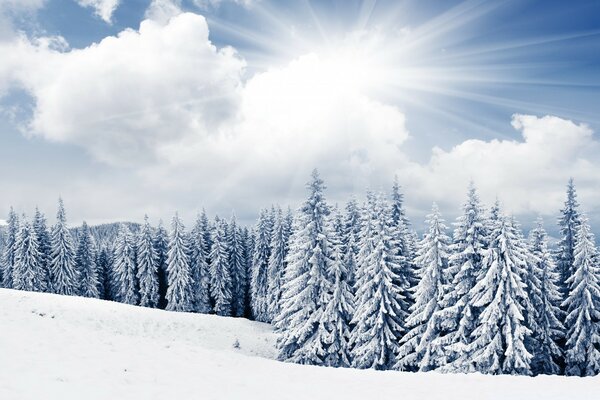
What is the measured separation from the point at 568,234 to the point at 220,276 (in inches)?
1732

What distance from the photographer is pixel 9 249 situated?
60.3m

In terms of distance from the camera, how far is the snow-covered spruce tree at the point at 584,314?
2745 cm

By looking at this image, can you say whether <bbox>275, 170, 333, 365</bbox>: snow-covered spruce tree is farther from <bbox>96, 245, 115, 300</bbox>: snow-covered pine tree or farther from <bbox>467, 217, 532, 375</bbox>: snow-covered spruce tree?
<bbox>96, 245, 115, 300</bbox>: snow-covered pine tree

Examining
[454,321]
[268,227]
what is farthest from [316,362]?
[268,227]

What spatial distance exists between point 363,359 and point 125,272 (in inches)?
1772

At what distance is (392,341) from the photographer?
98.2 ft

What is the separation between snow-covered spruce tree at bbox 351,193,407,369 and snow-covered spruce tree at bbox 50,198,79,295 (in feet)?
149

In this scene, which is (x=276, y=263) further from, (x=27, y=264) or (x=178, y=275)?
(x=27, y=264)

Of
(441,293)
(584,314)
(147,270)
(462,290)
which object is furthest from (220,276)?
(584,314)

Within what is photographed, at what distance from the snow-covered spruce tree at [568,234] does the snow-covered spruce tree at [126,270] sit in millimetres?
54677

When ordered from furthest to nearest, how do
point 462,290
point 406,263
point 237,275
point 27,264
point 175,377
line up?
point 237,275 < point 27,264 < point 406,263 < point 462,290 < point 175,377

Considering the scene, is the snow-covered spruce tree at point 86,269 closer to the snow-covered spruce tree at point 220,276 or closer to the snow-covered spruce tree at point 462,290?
the snow-covered spruce tree at point 220,276

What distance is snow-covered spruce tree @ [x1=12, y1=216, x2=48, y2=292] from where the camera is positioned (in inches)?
2138

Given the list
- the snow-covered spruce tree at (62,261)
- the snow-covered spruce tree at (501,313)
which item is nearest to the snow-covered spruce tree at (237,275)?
the snow-covered spruce tree at (62,261)
